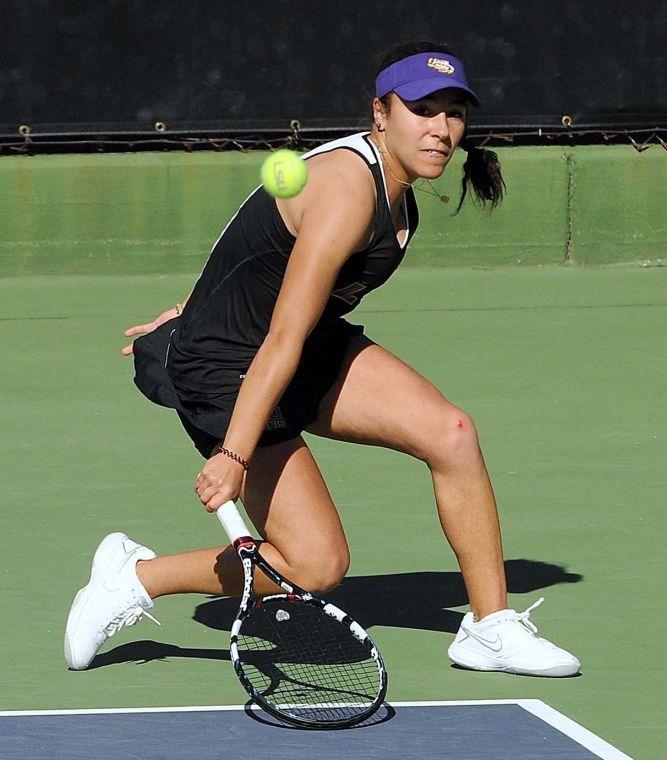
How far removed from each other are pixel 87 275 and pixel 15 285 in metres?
0.43

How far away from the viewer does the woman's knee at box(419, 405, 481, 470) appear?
427cm

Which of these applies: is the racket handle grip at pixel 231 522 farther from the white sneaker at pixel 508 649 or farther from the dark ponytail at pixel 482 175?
the dark ponytail at pixel 482 175

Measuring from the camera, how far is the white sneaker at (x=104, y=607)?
4316mm

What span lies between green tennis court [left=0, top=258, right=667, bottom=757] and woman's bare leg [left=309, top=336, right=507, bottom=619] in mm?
255

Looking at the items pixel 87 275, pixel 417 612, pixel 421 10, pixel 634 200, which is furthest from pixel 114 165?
pixel 417 612

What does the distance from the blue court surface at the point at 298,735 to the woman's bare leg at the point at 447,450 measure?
1.37 ft

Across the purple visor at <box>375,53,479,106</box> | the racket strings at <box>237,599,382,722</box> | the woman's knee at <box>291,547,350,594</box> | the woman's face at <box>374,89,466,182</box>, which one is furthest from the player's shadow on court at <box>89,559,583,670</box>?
the purple visor at <box>375,53,479,106</box>

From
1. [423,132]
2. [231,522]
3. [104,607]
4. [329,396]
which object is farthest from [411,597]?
[423,132]

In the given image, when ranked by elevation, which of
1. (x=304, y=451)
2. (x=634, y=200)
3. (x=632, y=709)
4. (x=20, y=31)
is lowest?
(x=632, y=709)

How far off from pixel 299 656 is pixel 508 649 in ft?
1.65

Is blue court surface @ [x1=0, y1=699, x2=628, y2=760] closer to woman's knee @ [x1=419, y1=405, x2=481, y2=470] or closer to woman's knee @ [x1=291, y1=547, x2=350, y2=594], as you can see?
woman's knee @ [x1=291, y1=547, x2=350, y2=594]

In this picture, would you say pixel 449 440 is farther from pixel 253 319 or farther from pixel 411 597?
pixel 411 597

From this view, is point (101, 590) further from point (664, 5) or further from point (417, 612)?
point (664, 5)

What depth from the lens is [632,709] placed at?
400cm
